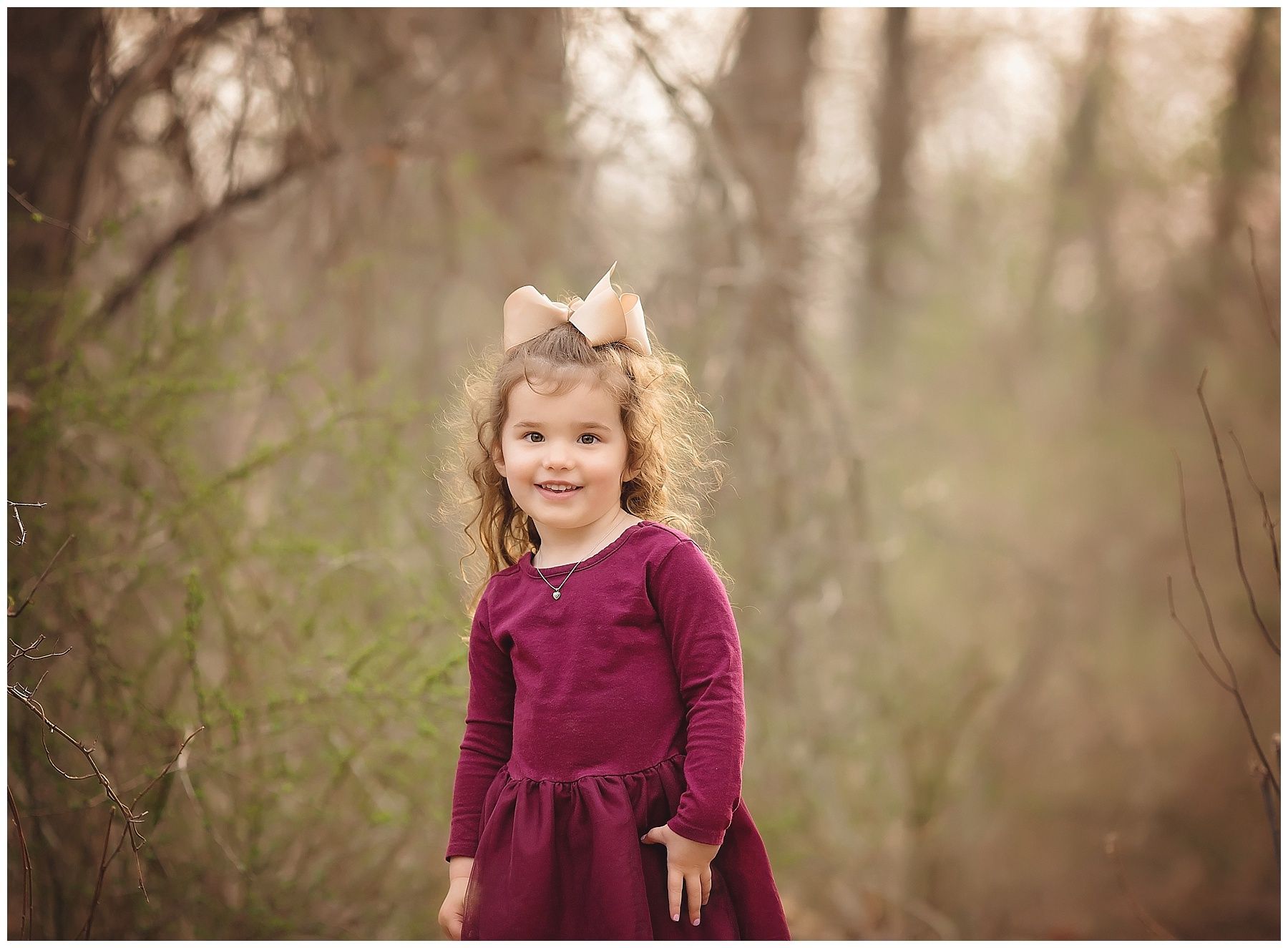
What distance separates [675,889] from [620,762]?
0.16 meters

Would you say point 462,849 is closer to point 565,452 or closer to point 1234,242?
→ point 565,452

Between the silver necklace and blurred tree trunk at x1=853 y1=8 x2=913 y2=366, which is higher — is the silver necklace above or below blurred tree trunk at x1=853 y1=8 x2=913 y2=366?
below

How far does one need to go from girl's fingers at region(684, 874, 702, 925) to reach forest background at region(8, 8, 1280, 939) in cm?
77

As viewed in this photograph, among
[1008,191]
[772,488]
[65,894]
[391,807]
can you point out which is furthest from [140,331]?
[1008,191]

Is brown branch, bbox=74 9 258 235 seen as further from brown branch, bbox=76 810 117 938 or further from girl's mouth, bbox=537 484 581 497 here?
girl's mouth, bbox=537 484 581 497

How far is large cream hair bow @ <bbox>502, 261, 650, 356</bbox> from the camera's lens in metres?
1.30

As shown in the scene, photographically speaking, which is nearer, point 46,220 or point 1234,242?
point 46,220

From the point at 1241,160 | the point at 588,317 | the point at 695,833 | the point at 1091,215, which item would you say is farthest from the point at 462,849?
the point at 1241,160

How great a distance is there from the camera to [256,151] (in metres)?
2.44

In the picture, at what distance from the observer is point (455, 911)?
126 cm

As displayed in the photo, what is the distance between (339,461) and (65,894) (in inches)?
47.3

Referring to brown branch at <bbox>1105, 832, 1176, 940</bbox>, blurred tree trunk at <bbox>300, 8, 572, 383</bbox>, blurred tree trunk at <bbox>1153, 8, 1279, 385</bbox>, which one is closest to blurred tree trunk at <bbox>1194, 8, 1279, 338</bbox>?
blurred tree trunk at <bbox>1153, 8, 1279, 385</bbox>

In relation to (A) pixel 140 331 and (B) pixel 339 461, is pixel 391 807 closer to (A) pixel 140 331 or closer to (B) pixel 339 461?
(B) pixel 339 461

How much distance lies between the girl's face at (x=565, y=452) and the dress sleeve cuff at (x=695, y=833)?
0.39 meters
